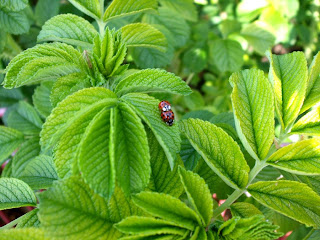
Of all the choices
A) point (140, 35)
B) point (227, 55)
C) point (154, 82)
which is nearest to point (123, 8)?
point (140, 35)

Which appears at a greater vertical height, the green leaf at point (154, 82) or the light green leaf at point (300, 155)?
the green leaf at point (154, 82)

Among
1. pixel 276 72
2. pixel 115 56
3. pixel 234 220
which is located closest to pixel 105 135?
pixel 115 56

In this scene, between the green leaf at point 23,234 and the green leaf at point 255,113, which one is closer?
the green leaf at point 23,234

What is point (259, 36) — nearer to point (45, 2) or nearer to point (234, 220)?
point (45, 2)

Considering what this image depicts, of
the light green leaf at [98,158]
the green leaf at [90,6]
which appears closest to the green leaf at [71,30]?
the green leaf at [90,6]

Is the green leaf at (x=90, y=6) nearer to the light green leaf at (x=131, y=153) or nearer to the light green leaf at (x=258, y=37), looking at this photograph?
the light green leaf at (x=131, y=153)

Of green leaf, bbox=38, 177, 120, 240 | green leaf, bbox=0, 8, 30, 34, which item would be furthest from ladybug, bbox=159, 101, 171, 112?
green leaf, bbox=0, 8, 30, 34

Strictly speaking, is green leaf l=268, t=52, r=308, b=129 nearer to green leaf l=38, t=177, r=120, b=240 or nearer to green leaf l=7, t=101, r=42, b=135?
green leaf l=38, t=177, r=120, b=240
